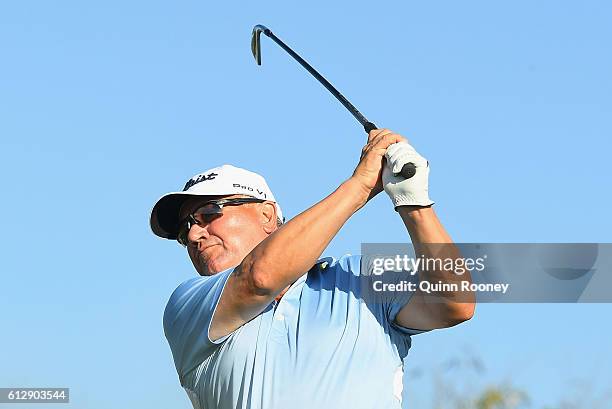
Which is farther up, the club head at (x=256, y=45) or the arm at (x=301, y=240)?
the club head at (x=256, y=45)

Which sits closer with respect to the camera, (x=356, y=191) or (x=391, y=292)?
(x=356, y=191)

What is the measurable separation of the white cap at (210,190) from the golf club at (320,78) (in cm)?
60

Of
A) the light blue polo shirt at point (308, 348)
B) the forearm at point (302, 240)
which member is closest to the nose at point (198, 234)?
the light blue polo shirt at point (308, 348)

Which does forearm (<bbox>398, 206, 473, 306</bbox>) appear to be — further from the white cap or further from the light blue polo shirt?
the white cap

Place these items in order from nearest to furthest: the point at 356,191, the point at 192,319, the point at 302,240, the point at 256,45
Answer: the point at 302,240, the point at 356,191, the point at 192,319, the point at 256,45

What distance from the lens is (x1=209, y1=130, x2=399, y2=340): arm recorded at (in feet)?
18.4

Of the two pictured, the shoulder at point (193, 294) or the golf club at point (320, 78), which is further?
the shoulder at point (193, 294)

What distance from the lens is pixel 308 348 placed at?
19.4 ft

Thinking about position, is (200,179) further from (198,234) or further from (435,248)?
(435,248)

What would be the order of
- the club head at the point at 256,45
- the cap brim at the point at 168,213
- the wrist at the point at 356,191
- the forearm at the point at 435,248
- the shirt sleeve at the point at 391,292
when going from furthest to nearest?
the club head at the point at 256,45 → the cap brim at the point at 168,213 → the shirt sleeve at the point at 391,292 → the wrist at the point at 356,191 → the forearm at the point at 435,248

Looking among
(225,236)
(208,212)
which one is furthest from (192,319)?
(208,212)

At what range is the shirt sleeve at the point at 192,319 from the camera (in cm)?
614
